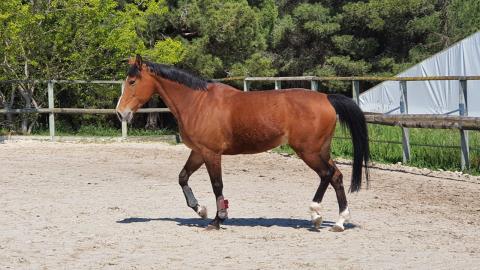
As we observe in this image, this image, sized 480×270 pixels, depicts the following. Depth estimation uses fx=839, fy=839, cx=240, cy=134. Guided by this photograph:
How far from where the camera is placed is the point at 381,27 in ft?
84.3

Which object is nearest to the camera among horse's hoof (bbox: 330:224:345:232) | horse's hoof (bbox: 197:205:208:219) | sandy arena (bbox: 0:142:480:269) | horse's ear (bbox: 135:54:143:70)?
sandy arena (bbox: 0:142:480:269)

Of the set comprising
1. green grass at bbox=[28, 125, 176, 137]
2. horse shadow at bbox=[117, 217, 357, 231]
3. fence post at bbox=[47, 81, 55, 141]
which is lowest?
horse shadow at bbox=[117, 217, 357, 231]

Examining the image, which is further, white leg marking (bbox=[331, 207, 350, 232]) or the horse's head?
the horse's head

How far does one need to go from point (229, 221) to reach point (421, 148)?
611cm

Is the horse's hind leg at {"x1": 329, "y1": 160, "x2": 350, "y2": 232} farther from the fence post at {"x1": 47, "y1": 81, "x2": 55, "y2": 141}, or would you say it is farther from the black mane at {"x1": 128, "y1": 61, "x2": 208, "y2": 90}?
the fence post at {"x1": 47, "y1": 81, "x2": 55, "y2": 141}

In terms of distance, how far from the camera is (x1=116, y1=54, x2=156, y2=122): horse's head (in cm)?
881

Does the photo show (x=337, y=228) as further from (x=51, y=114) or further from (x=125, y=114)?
(x=51, y=114)

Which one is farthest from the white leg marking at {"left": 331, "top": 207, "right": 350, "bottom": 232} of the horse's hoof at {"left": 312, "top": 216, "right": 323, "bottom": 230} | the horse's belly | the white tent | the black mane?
the white tent

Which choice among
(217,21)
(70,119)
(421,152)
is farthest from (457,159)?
(70,119)

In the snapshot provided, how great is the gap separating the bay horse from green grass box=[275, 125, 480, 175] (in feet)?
13.9

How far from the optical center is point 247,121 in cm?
859

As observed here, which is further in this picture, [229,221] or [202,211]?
[229,221]

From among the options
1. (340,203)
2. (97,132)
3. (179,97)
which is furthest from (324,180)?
(97,132)

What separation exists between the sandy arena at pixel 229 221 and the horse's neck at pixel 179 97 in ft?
3.91
